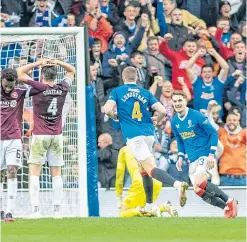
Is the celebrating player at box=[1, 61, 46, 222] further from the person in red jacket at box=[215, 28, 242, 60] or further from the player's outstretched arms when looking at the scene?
the person in red jacket at box=[215, 28, 242, 60]

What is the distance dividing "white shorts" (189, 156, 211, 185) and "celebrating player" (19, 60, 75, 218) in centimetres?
188

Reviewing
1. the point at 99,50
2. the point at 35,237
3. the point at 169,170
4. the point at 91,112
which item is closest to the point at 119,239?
the point at 35,237

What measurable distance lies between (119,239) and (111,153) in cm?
723

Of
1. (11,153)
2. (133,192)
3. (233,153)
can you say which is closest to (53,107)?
(11,153)

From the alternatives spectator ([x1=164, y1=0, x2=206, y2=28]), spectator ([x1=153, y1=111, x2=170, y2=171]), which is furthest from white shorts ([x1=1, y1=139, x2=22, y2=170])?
spectator ([x1=164, y1=0, x2=206, y2=28])

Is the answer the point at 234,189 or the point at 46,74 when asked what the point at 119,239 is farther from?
the point at 234,189

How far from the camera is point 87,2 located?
59.9 feet

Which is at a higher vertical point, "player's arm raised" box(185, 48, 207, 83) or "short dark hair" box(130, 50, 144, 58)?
"short dark hair" box(130, 50, 144, 58)

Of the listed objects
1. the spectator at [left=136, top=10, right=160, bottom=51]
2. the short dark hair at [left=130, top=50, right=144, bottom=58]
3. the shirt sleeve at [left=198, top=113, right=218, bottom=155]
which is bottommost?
the shirt sleeve at [left=198, top=113, right=218, bottom=155]

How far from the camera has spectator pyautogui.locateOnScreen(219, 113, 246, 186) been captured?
16.8 meters

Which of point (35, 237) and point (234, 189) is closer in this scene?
point (35, 237)

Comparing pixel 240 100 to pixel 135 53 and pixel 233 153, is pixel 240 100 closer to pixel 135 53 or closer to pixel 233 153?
pixel 233 153

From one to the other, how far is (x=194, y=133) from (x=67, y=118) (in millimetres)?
1933

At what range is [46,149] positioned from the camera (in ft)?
43.3
